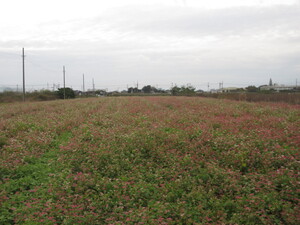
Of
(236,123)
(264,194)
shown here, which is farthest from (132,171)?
(236,123)

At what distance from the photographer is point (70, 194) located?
17.2 feet

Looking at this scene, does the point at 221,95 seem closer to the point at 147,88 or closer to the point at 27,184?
the point at 27,184

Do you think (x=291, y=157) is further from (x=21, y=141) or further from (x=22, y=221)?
(x=21, y=141)

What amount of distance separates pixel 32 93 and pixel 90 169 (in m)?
44.6

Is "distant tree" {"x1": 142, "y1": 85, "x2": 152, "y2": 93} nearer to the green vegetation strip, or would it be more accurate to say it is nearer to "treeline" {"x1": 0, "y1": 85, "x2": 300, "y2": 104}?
"treeline" {"x1": 0, "y1": 85, "x2": 300, "y2": 104}

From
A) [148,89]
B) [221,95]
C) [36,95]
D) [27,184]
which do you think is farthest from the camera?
[148,89]

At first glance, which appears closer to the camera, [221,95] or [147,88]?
[221,95]

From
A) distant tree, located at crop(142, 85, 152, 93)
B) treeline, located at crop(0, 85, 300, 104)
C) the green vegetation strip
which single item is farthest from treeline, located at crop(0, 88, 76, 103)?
distant tree, located at crop(142, 85, 152, 93)

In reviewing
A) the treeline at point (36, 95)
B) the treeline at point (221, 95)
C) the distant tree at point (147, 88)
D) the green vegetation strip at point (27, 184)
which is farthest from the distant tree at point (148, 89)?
the green vegetation strip at point (27, 184)

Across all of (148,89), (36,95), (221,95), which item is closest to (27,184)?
(221,95)

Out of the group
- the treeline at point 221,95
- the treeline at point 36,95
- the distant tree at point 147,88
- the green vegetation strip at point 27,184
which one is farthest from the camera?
the distant tree at point 147,88

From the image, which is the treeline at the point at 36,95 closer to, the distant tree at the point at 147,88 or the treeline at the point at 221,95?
the treeline at the point at 221,95

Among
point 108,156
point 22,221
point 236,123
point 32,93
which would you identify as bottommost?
point 22,221

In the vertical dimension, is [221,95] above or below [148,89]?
below
